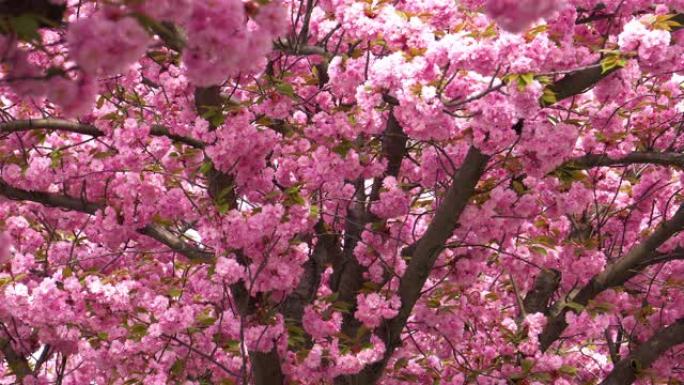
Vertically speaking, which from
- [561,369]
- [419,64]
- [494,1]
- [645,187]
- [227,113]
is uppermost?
[645,187]

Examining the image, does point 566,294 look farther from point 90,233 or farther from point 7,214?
point 7,214

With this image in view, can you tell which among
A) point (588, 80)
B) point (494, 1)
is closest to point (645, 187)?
point (588, 80)

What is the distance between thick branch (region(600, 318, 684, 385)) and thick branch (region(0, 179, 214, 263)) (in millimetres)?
3221

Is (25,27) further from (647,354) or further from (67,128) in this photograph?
(647,354)

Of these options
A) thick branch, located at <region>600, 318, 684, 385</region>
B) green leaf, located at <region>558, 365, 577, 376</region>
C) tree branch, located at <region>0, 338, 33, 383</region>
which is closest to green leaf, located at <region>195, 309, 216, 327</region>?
tree branch, located at <region>0, 338, 33, 383</region>

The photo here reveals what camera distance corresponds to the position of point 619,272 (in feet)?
20.1

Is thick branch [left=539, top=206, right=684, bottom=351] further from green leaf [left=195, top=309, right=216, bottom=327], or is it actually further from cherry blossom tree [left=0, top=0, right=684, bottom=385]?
green leaf [left=195, top=309, right=216, bottom=327]

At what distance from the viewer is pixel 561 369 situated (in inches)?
239

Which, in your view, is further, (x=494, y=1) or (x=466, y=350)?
(x=466, y=350)

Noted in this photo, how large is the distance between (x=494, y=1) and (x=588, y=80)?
106 inches

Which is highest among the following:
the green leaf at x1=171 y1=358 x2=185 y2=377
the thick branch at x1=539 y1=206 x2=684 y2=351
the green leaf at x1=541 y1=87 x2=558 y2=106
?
the thick branch at x1=539 y1=206 x2=684 y2=351

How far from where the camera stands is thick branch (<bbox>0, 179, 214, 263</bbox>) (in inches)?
225

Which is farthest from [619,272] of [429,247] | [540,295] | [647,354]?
[429,247]

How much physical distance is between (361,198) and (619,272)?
78.7 inches
